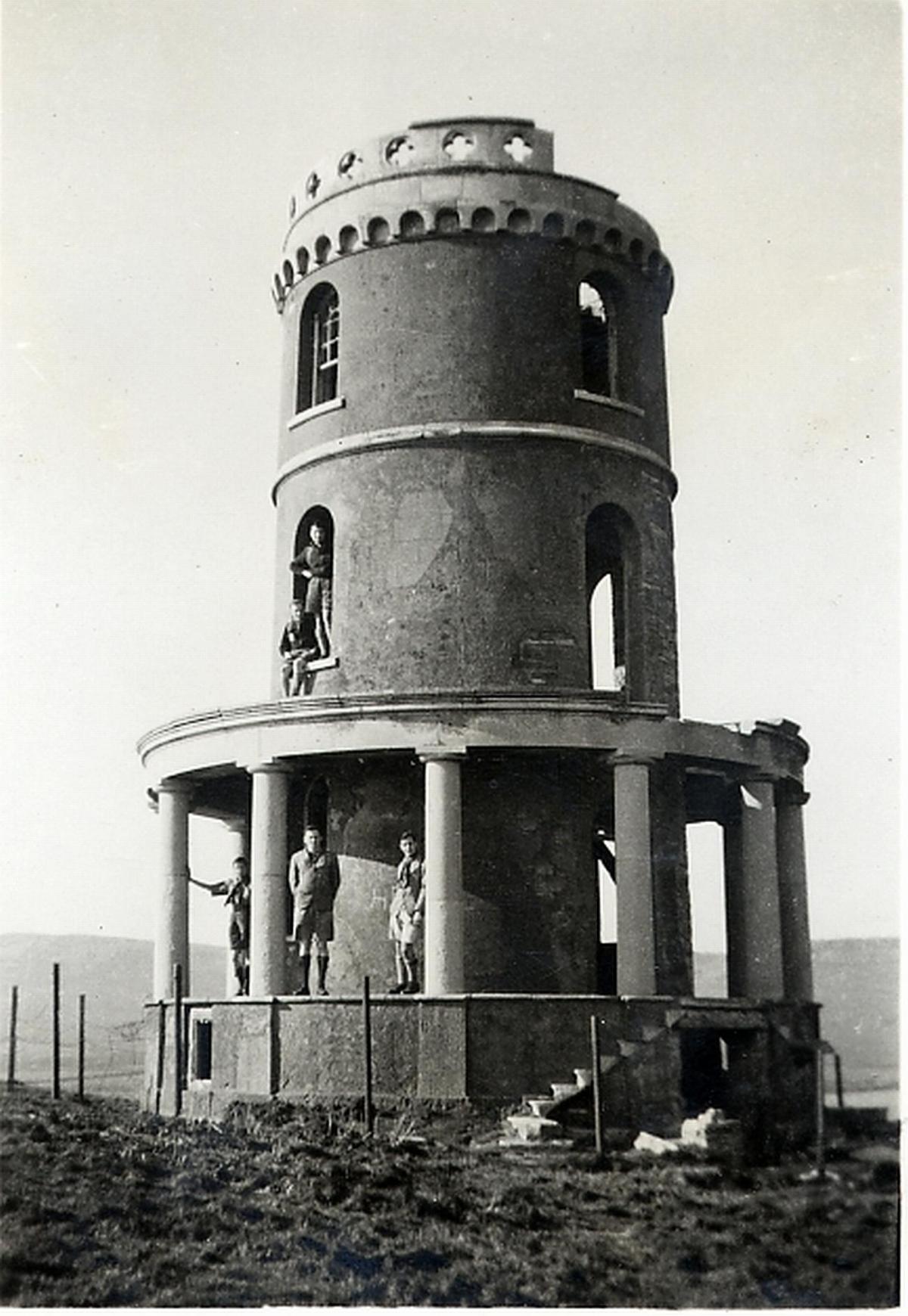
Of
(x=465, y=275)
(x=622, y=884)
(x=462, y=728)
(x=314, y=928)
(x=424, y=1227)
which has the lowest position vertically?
(x=424, y=1227)

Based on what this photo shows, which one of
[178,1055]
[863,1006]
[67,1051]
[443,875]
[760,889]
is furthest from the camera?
[67,1051]

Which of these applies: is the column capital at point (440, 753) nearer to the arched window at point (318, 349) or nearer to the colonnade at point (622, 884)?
the colonnade at point (622, 884)

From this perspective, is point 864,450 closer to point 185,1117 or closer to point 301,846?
point 301,846

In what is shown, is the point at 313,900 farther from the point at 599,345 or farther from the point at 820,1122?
the point at 599,345

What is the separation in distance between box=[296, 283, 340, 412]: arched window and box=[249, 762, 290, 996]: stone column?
251 inches

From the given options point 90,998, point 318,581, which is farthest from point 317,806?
point 90,998

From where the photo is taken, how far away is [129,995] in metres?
75.9

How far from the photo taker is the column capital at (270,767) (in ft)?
74.6

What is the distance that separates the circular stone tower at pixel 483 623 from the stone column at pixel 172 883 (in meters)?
0.04

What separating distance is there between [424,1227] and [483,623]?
9189 millimetres

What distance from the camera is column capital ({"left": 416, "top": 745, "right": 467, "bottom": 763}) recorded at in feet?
71.4

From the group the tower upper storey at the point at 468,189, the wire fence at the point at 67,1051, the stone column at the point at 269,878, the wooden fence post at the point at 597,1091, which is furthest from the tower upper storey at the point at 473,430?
the wire fence at the point at 67,1051

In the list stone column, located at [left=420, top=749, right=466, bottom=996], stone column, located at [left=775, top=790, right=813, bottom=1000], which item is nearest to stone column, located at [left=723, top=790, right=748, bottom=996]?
stone column, located at [left=775, top=790, right=813, bottom=1000]

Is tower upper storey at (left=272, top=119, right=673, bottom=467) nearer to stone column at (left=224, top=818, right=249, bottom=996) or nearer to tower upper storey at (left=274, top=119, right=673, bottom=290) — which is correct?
tower upper storey at (left=274, top=119, right=673, bottom=290)
